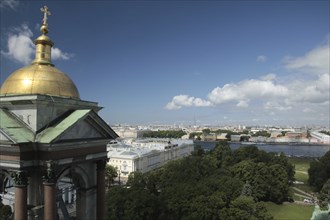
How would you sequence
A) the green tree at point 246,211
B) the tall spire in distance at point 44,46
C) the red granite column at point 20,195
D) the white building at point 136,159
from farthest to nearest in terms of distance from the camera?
the white building at point 136,159
the green tree at point 246,211
the tall spire in distance at point 44,46
the red granite column at point 20,195

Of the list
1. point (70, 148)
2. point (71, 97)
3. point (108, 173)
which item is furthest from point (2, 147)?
point (108, 173)

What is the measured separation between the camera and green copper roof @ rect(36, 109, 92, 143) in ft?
41.5

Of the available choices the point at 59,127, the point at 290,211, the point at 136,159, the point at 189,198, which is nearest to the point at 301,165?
the point at 136,159

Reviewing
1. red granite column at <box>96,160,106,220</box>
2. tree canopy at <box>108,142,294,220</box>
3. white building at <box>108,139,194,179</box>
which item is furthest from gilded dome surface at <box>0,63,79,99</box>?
white building at <box>108,139,194,179</box>

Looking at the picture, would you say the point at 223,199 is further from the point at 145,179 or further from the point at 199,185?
the point at 145,179

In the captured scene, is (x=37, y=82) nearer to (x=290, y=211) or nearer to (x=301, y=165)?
(x=290, y=211)

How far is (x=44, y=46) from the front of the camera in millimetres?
15664

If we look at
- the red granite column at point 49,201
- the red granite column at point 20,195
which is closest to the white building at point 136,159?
the red granite column at point 49,201

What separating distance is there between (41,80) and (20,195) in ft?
16.0

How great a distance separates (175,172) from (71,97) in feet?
181

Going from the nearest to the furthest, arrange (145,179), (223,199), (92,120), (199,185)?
1. (92,120)
2. (223,199)
3. (199,185)
4. (145,179)

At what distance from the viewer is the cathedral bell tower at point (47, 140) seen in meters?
12.5

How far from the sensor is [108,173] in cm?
8331

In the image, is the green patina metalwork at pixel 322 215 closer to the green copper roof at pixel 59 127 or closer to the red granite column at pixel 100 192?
the red granite column at pixel 100 192
